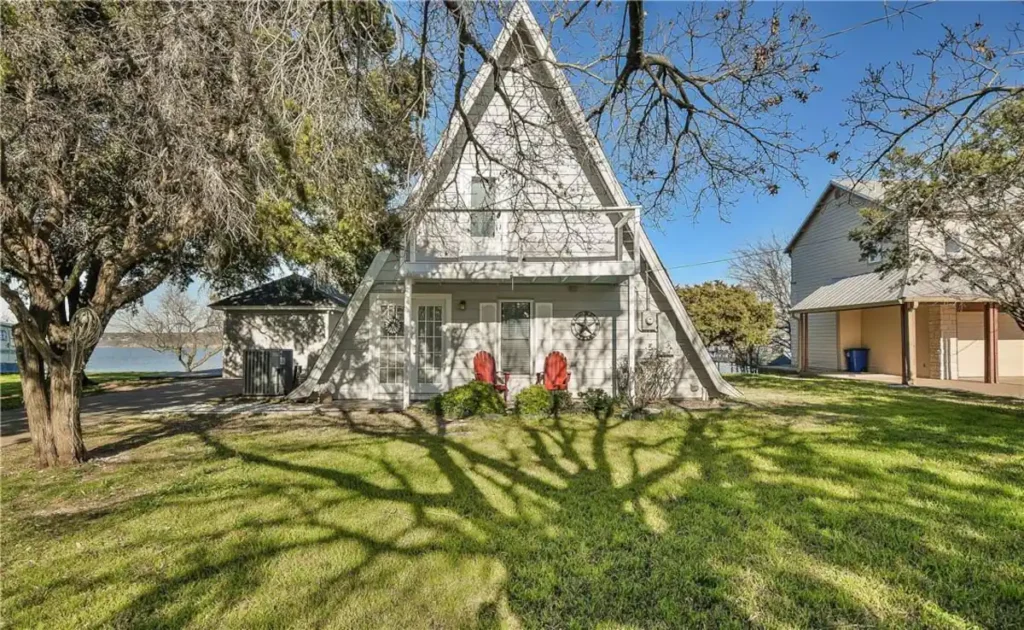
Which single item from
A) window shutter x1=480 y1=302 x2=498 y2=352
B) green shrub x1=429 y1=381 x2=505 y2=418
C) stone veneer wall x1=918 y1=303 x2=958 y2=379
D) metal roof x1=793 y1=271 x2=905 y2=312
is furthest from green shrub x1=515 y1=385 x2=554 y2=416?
stone veneer wall x1=918 y1=303 x2=958 y2=379

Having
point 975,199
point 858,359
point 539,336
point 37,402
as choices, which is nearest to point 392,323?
point 539,336

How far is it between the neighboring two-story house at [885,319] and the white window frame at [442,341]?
11.8m

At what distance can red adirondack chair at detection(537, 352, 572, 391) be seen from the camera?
31.7 ft

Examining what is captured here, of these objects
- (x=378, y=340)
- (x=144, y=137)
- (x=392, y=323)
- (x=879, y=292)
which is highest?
(x=144, y=137)

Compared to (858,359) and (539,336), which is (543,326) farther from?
(858,359)

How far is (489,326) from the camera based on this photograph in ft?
33.6

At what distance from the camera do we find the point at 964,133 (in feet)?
17.0

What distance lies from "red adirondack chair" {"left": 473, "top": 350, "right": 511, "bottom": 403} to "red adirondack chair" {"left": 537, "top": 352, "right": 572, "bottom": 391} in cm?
76

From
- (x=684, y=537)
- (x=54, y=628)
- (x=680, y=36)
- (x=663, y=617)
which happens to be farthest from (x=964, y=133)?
(x=54, y=628)

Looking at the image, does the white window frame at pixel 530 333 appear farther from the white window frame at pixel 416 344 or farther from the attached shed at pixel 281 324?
the attached shed at pixel 281 324

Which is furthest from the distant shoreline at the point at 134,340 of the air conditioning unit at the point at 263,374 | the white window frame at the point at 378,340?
the white window frame at the point at 378,340

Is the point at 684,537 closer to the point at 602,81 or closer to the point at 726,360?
the point at 602,81

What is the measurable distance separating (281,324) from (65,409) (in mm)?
11631

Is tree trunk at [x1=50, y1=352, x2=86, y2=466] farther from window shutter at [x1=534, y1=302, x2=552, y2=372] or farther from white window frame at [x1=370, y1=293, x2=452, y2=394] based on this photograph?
window shutter at [x1=534, y1=302, x2=552, y2=372]
